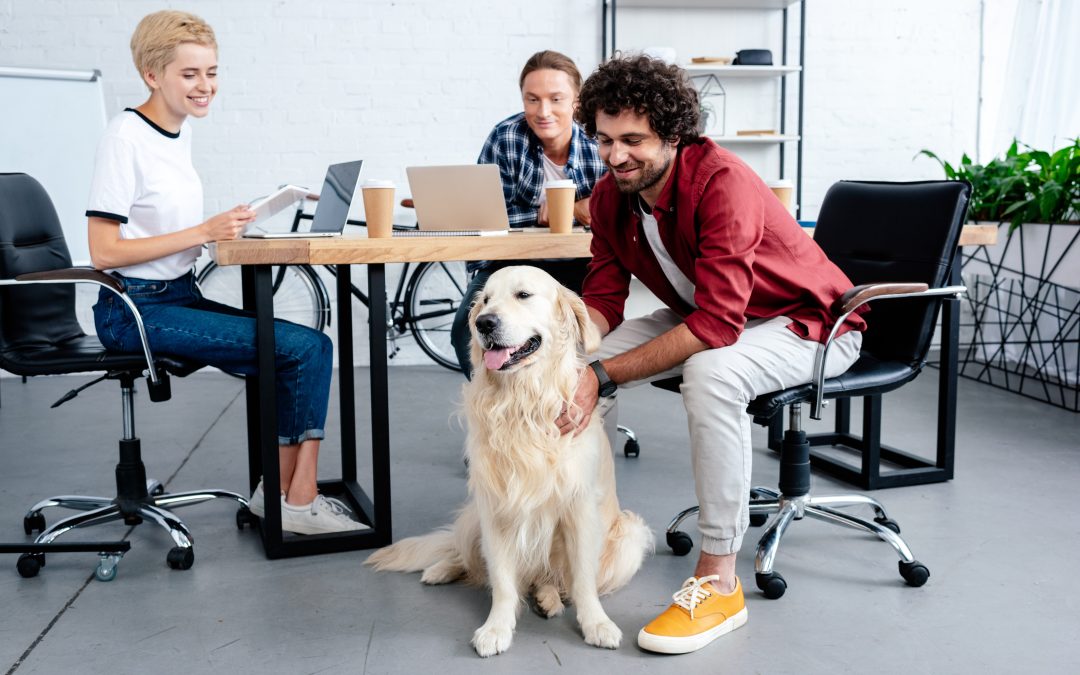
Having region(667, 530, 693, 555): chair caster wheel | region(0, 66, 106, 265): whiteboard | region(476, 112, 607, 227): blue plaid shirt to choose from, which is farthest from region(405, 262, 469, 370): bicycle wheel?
region(667, 530, 693, 555): chair caster wheel

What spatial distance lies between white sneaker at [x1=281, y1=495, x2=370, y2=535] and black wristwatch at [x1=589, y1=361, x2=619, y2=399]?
0.90 meters

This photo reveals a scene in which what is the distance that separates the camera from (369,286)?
2350mm

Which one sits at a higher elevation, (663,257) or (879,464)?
(663,257)

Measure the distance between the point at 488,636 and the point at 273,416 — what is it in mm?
842

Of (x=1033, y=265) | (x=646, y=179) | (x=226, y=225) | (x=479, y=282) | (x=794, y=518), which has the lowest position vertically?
(x=794, y=518)

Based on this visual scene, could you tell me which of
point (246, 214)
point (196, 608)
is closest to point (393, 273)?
point (246, 214)

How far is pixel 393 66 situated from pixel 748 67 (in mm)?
2010

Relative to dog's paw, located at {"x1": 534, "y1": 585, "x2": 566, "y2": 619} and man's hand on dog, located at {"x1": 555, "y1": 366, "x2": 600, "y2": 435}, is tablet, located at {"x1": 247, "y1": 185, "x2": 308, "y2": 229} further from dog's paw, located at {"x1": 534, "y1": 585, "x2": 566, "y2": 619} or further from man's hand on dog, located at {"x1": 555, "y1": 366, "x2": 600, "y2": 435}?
dog's paw, located at {"x1": 534, "y1": 585, "x2": 566, "y2": 619}

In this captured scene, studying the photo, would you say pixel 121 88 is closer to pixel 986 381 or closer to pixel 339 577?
pixel 339 577

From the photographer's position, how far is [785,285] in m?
2.15

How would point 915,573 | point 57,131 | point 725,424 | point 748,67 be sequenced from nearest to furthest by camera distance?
point 725,424 < point 915,573 < point 57,131 < point 748,67

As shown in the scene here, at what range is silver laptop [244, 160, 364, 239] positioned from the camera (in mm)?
2428

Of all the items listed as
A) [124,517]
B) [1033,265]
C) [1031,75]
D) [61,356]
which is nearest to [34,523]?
[124,517]

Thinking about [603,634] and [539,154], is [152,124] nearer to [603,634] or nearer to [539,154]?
[539,154]
